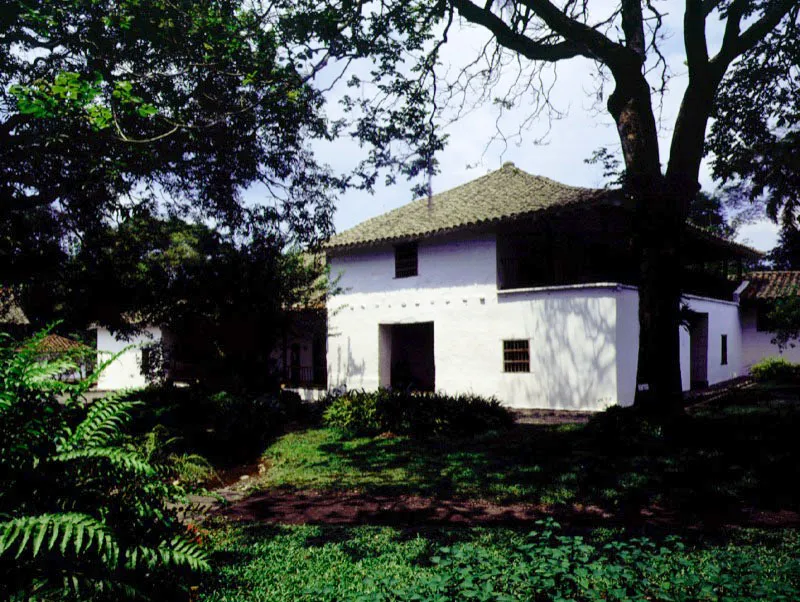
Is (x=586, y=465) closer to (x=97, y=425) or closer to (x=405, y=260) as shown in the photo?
(x=97, y=425)

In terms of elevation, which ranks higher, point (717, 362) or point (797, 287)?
point (797, 287)

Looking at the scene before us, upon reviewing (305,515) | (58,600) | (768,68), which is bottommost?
(305,515)

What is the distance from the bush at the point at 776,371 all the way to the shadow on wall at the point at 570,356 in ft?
36.1

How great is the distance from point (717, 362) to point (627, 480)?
18.1m

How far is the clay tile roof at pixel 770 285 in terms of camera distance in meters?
26.2

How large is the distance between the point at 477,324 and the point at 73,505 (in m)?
15.4

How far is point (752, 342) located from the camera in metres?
27.0

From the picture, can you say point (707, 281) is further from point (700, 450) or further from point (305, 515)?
point (305, 515)

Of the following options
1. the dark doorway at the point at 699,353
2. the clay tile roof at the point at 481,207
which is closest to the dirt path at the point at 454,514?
the clay tile roof at the point at 481,207

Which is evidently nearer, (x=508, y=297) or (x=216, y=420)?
(x=216, y=420)

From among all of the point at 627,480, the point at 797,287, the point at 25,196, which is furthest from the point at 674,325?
the point at 797,287

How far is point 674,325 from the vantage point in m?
10.5

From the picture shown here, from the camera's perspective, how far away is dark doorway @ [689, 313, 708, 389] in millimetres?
22141

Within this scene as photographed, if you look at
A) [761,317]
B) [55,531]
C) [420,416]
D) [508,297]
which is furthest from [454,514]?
[761,317]
